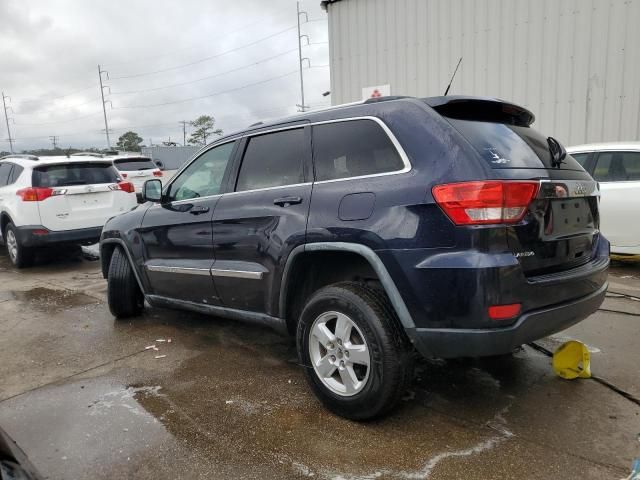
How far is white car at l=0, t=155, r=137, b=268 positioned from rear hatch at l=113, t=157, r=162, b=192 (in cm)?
591

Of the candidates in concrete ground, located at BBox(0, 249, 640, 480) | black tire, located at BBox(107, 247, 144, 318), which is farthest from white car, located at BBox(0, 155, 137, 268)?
concrete ground, located at BBox(0, 249, 640, 480)

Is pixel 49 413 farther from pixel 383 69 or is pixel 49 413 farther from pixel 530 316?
pixel 383 69

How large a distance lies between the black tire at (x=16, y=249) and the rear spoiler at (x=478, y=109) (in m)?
6.99

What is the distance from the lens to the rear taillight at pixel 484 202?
229cm

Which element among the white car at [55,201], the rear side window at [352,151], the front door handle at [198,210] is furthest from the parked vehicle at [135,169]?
the rear side window at [352,151]

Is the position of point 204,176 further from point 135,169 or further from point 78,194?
point 135,169

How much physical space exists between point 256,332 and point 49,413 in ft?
5.89

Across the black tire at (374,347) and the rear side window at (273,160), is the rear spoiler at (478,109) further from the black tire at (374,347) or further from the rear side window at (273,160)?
the black tire at (374,347)

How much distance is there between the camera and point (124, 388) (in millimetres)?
3354

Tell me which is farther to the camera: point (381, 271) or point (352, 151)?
point (352, 151)

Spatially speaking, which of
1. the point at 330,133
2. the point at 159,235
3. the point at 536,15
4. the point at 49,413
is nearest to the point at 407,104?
the point at 330,133

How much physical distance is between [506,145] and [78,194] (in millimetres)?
6628

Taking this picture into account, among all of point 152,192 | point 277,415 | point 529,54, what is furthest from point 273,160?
point 529,54

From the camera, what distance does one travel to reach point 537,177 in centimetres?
248
